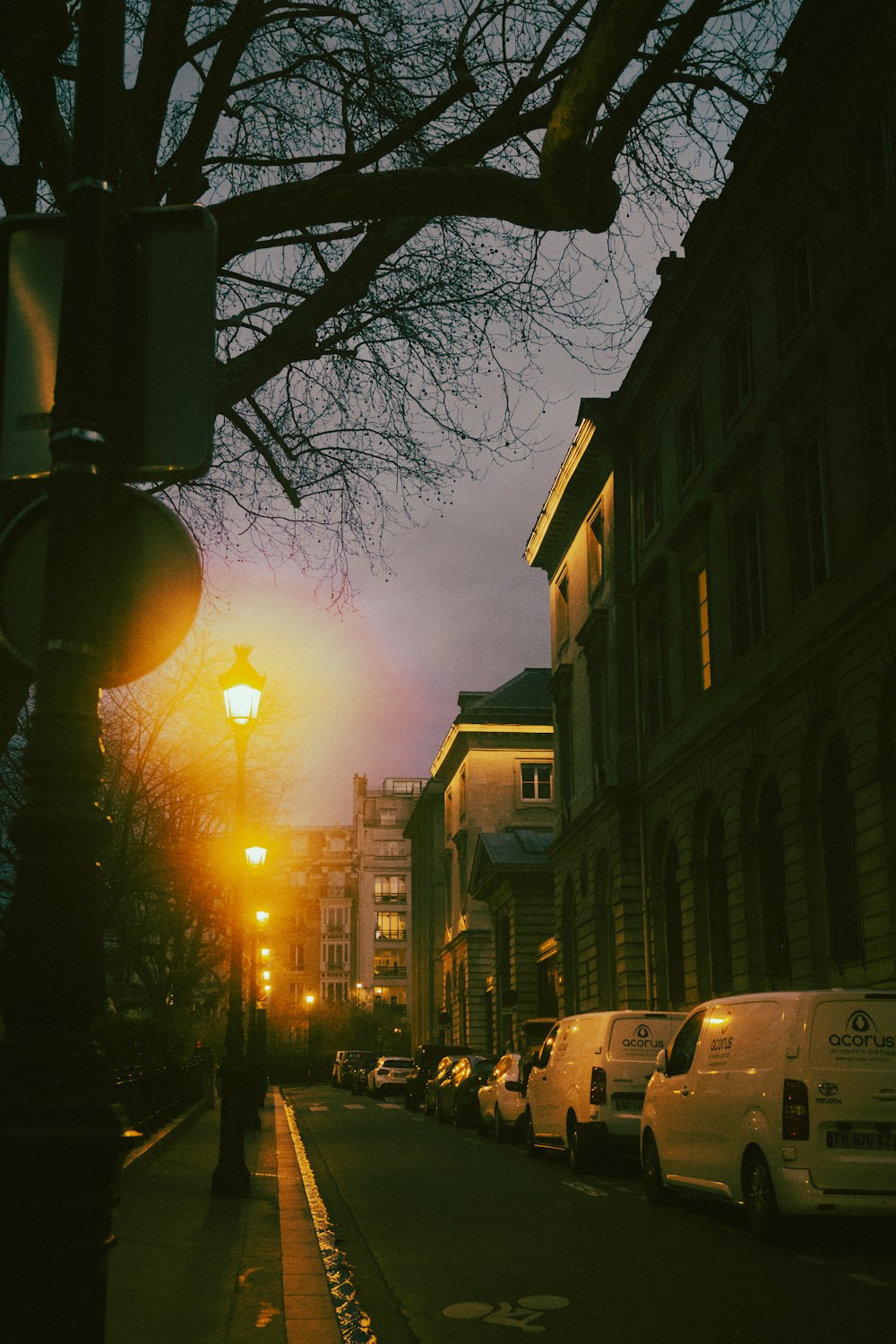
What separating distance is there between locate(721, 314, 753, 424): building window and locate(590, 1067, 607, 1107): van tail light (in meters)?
15.8

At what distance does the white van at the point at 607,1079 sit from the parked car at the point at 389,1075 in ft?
111

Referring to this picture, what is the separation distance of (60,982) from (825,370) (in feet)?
76.9

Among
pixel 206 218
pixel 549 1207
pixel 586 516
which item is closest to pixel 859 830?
pixel 549 1207

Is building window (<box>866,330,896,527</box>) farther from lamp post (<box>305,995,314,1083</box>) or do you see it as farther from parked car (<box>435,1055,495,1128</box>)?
lamp post (<box>305,995,314,1083</box>)

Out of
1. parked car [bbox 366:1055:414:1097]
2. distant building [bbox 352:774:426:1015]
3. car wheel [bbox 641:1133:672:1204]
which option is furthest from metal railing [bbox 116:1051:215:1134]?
distant building [bbox 352:774:426:1015]

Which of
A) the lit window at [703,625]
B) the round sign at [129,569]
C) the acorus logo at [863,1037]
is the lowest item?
the acorus logo at [863,1037]

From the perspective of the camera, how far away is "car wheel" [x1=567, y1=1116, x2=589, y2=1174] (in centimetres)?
1884

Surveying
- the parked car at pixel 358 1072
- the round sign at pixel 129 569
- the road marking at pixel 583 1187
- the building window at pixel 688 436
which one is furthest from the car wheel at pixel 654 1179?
the parked car at pixel 358 1072

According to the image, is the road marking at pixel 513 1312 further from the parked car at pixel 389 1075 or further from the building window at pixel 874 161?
the parked car at pixel 389 1075

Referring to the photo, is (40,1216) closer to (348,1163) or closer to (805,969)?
(348,1163)

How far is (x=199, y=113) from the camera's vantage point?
1070cm

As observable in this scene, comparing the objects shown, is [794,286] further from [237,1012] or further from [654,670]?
[237,1012]

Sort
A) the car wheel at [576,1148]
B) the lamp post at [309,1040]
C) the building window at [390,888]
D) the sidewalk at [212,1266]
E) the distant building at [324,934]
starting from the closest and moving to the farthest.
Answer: the sidewalk at [212,1266], the car wheel at [576,1148], the lamp post at [309,1040], the building window at [390,888], the distant building at [324,934]

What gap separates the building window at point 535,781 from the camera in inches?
2879
